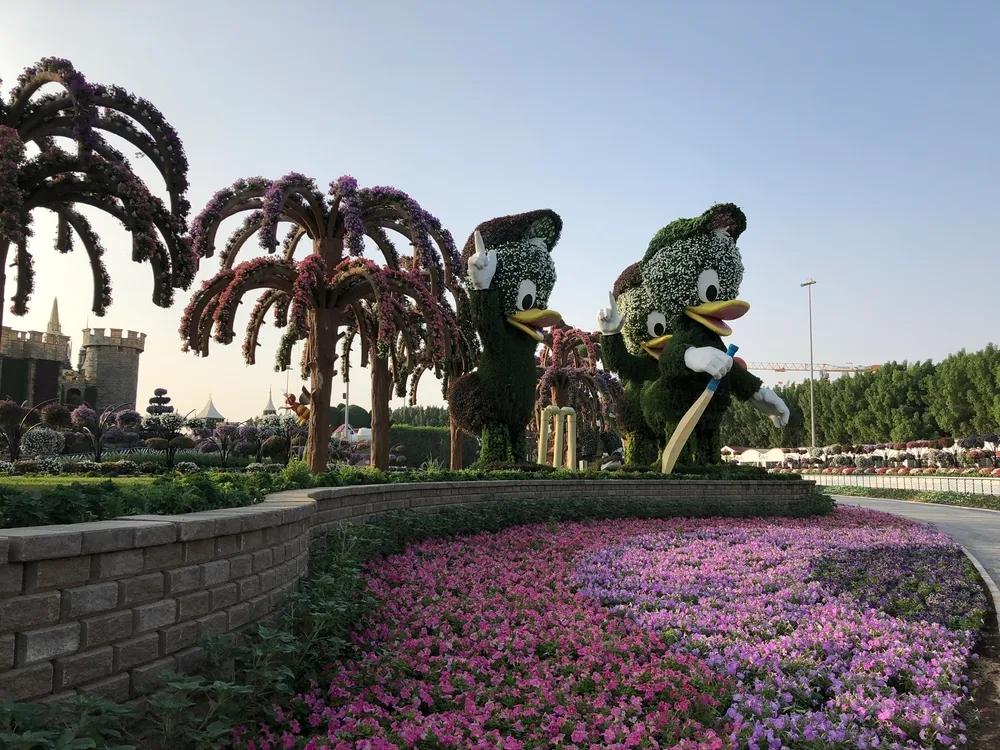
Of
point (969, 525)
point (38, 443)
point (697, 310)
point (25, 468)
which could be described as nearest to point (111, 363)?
point (38, 443)

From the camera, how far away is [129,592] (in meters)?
3.36

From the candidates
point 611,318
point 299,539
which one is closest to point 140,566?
point 299,539

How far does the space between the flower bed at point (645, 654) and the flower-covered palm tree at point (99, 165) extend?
10.7 feet

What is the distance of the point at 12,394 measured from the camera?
44969mm

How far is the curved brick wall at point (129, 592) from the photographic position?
286 centimetres

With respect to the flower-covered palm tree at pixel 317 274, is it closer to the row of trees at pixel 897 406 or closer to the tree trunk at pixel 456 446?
the tree trunk at pixel 456 446

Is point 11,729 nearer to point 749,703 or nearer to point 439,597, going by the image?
point 749,703

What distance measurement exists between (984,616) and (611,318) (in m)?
11.2

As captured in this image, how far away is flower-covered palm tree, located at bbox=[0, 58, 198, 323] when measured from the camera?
220 inches

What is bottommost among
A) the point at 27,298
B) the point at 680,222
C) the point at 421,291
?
the point at 27,298

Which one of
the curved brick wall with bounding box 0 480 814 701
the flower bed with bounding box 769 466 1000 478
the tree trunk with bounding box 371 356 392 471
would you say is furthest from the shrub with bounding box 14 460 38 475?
the flower bed with bounding box 769 466 1000 478

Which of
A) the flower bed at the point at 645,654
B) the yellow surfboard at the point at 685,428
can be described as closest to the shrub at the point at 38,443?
the flower bed at the point at 645,654

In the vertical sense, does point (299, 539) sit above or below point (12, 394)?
below

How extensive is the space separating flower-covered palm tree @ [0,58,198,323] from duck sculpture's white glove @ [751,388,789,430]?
13674mm
